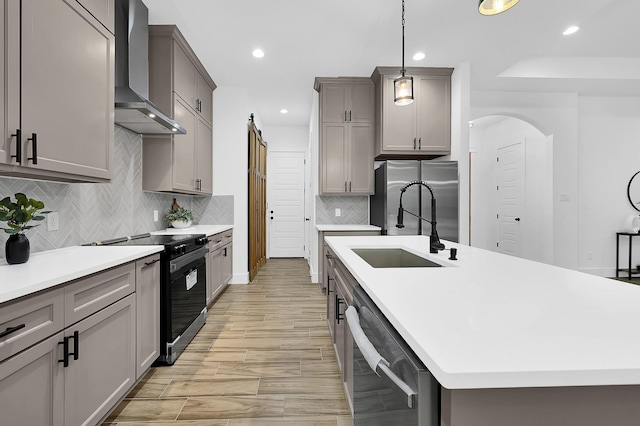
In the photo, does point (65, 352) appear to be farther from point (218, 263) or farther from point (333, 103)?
point (333, 103)

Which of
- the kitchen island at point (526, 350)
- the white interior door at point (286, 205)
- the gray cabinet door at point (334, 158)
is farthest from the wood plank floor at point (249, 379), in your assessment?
the white interior door at point (286, 205)

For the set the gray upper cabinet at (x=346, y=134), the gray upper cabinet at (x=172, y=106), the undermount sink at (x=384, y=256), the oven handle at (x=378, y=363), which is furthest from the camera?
the gray upper cabinet at (x=346, y=134)

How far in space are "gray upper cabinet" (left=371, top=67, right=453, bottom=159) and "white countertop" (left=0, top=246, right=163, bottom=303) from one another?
10.3ft

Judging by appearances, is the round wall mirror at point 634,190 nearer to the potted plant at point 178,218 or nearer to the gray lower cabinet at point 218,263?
the gray lower cabinet at point 218,263

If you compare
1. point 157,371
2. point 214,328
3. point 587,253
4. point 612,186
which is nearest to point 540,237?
point 587,253

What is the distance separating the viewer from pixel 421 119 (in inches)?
168

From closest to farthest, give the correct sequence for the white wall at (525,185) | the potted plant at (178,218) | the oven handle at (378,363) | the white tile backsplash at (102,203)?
the oven handle at (378,363) → the white tile backsplash at (102,203) → the potted plant at (178,218) → the white wall at (525,185)

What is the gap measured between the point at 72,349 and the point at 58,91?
124 cm

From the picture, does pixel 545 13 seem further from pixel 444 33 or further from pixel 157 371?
pixel 157 371

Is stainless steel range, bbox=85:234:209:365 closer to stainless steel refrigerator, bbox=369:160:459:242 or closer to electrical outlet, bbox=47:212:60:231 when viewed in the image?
electrical outlet, bbox=47:212:60:231

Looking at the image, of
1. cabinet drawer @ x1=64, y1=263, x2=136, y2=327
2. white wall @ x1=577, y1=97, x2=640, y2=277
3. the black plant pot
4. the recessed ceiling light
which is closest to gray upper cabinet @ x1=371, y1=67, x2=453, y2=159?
the recessed ceiling light

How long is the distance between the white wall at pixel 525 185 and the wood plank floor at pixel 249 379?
422cm

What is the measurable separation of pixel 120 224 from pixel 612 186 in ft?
23.2

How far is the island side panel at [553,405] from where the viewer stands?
58 cm
